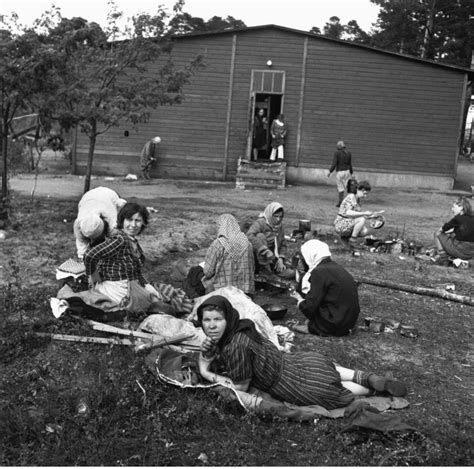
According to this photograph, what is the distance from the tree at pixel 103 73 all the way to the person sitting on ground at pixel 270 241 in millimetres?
4696

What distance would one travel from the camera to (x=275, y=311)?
631cm

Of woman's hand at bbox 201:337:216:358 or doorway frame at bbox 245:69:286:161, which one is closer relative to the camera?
woman's hand at bbox 201:337:216:358

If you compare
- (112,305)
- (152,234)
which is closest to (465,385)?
(112,305)

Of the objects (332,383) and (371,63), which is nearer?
(332,383)

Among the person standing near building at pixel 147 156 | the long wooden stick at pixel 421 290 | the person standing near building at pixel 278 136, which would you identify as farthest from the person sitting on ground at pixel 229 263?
the person standing near building at pixel 278 136

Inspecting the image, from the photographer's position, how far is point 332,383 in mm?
4387

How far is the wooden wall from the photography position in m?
19.1

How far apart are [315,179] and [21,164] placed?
10.9 m

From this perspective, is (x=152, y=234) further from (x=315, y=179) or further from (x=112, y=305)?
(x=315, y=179)

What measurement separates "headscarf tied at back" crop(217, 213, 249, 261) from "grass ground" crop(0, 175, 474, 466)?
89 cm

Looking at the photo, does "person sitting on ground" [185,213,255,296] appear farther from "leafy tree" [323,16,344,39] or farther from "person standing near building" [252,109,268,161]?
"leafy tree" [323,16,344,39]

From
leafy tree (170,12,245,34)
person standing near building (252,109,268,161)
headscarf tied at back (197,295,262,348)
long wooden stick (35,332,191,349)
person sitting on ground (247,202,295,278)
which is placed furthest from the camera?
leafy tree (170,12,245,34)

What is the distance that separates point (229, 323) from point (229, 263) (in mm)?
2138

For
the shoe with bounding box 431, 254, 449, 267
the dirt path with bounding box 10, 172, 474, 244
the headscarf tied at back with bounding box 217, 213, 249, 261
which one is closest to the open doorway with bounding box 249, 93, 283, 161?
the dirt path with bounding box 10, 172, 474, 244
